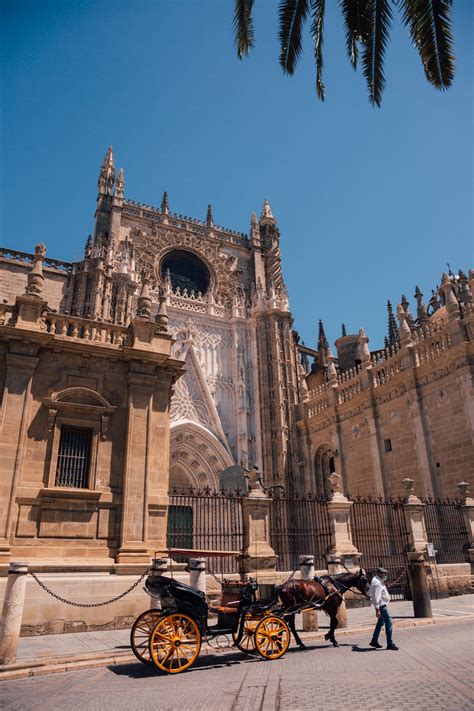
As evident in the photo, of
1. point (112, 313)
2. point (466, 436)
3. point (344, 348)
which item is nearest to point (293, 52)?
point (466, 436)

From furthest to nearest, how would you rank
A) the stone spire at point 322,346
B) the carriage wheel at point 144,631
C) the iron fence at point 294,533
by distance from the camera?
the stone spire at point 322,346 < the iron fence at point 294,533 < the carriage wheel at point 144,631

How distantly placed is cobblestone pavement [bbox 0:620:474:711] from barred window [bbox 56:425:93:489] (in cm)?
447

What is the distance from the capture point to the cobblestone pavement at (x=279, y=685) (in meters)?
4.64

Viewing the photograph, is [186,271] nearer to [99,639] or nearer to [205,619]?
[99,639]

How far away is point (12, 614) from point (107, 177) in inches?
1070

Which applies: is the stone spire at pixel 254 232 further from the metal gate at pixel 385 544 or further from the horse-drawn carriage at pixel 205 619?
the horse-drawn carriage at pixel 205 619

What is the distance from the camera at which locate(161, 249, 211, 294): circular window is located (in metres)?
30.0

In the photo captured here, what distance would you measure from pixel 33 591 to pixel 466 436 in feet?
45.9

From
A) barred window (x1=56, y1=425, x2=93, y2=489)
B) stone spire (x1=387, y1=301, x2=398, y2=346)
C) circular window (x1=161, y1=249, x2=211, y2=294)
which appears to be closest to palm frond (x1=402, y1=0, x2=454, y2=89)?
barred window (x1=56, y1=425, x2=93, y2=489)

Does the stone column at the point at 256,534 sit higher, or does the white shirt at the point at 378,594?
the stone column at the point at 256,534

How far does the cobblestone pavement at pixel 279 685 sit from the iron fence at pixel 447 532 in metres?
9.05

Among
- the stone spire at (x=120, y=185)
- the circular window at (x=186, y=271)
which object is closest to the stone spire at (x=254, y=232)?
the circular window at (x=186, y=271)

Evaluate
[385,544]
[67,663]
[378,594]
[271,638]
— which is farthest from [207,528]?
[67,663]

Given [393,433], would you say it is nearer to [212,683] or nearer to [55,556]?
[55,556]
